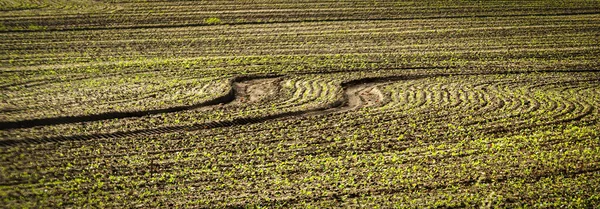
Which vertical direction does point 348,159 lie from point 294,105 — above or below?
below

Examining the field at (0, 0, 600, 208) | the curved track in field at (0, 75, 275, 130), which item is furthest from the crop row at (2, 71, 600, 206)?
the curved track in field at (0, 75, 275, 130)

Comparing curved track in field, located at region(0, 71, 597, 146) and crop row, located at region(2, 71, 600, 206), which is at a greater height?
curved track in field, located at region(0, 71, 597, 146)

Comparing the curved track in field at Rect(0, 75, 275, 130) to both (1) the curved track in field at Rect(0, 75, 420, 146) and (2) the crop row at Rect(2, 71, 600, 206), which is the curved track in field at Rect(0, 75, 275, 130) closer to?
(1) the curved track in field at Rect(0, 75, 420, 146)

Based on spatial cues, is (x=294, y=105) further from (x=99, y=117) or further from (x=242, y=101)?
(x=99, y=117)

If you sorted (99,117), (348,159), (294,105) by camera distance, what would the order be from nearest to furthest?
(348,159)
(99,117)
(294,105)

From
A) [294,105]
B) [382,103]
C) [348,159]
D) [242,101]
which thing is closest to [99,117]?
[242,101]

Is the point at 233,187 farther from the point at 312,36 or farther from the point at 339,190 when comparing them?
the point at 312,36
